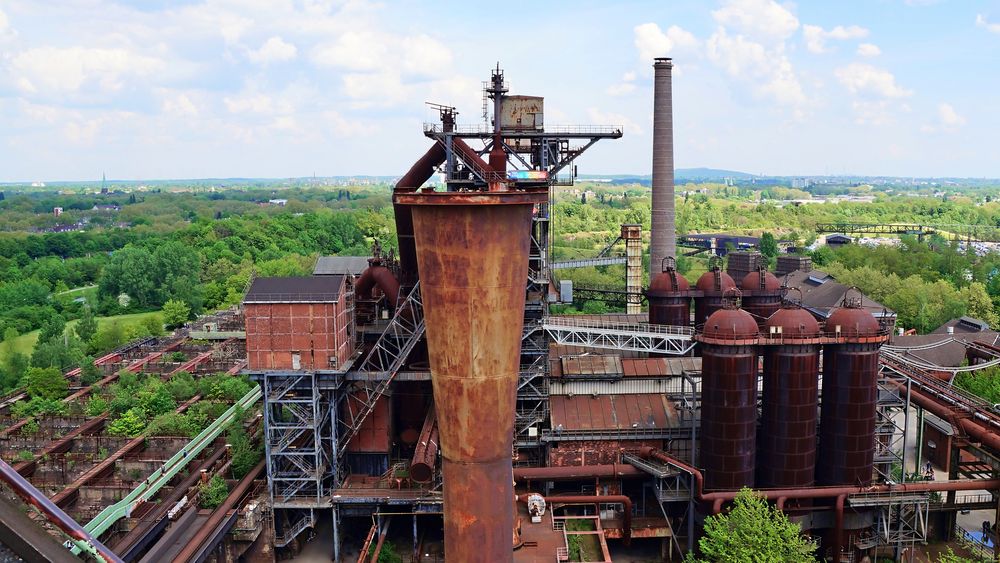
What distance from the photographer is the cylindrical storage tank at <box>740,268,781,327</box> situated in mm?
37656

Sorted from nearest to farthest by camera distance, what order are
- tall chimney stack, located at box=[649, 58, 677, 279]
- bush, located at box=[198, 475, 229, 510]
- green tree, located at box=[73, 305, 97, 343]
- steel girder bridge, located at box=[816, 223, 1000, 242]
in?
bush, located at box=[198, 475, 229, 510] < tall chimney stack, located at box=[649, 58, 677, 279] < green tree, located at box=[73, 305, 97, 343] < steel girder bridge, located at box=[816, 223, 1000, 242]

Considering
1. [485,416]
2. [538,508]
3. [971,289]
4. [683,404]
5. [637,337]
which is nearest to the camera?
[485,416]

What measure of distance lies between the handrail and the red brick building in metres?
6.43

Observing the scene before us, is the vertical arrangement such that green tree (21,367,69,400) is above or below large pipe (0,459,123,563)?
below

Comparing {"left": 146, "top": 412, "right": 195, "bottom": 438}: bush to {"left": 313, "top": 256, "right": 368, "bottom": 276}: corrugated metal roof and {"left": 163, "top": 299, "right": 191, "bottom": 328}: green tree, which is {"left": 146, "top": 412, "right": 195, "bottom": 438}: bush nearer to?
{"left": 313, "top": 256, "right": 368, "bottom": 276}: corrugated metal roof

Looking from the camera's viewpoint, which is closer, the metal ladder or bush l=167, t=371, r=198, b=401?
the metal ladder

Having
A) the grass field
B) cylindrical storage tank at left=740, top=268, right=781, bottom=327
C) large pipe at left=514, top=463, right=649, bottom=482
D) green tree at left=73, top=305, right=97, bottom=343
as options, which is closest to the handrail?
large pipe at left=514, top=463, right=649, bottom=482

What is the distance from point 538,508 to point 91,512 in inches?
675

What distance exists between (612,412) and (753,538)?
30.9 ft

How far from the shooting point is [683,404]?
98.8 feet

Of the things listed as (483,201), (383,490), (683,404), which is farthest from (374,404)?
(483,201)

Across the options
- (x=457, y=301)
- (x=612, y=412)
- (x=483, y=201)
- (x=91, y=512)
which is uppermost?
(x=483, y=201)

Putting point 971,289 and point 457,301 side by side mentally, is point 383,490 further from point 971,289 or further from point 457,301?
point 971,289

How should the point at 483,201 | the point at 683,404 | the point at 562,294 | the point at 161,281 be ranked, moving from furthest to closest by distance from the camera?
the point at 161,281, the point at 562,294, the point at 683,404, the point at 483,201
